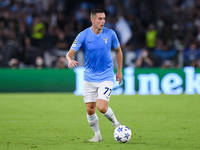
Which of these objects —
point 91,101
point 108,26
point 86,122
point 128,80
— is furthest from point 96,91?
point 108,26

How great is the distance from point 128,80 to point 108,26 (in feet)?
12.1

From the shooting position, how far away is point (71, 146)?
8.55 m

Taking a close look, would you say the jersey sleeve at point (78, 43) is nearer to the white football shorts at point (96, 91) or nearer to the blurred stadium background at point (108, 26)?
the white football shorts at point (96, 91)

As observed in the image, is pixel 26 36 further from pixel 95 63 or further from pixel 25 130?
pixel 95 63

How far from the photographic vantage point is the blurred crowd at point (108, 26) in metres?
22.0

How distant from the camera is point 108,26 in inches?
928

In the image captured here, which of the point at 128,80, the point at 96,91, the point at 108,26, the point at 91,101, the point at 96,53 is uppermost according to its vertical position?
the point at 108,26

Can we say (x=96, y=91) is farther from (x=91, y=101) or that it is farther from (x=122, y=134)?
(x=122, y=134)

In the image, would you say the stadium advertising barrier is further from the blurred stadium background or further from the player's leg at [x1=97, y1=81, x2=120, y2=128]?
the player's leg at [x1=97, y1=81, x2=120, y2=128]

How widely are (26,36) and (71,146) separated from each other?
1473 centimetres

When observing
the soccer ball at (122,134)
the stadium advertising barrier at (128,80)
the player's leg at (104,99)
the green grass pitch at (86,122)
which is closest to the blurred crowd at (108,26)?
the stadium advertising barrier at (128,80)

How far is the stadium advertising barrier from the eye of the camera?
20766 millimetres

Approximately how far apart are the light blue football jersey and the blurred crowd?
12678 millimetres

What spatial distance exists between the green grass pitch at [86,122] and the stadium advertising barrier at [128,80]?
2.54 feet
